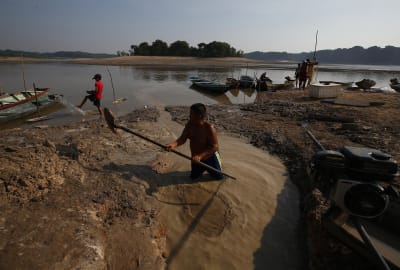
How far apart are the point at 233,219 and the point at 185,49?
254 feet

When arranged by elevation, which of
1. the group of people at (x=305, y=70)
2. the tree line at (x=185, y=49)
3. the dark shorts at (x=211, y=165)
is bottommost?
the dark shorts at (x=211, y=165)

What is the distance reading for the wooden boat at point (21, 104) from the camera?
30.4 feet

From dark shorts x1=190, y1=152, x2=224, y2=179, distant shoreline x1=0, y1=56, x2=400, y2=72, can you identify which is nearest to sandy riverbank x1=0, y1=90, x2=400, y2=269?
dark shorts x1=190, y1=152, x2=224, y2=179

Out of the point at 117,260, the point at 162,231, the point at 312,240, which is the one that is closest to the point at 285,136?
the point at 312,240

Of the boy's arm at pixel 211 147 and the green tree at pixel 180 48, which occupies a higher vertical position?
the green tree at pixel 180 48

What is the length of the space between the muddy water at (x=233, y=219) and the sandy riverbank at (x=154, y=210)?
0.05 ft

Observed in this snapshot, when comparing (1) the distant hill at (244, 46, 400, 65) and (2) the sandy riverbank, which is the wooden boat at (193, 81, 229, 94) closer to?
(2) the sandy riverbank

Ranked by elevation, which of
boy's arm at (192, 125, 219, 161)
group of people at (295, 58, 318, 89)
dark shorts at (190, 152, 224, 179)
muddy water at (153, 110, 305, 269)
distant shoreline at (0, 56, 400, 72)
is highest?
distant shoreline at (0, 56, 400, 72)

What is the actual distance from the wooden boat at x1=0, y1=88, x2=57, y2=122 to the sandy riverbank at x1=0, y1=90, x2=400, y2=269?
593 cm

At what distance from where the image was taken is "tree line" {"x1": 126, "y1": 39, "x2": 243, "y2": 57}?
7300 cm

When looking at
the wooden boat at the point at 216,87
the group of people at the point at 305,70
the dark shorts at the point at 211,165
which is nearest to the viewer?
the dark shorts at the point at 211,165

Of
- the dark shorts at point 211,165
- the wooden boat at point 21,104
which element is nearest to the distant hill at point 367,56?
the wooden boat at point 21,104

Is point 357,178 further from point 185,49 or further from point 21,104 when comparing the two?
point 185,49

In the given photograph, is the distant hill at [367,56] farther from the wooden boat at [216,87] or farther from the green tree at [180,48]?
the wooden boat at [216,87]
